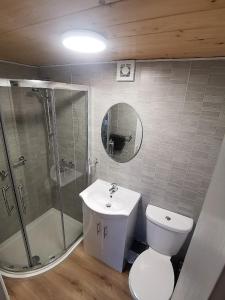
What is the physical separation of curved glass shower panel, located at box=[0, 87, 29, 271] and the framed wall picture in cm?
117

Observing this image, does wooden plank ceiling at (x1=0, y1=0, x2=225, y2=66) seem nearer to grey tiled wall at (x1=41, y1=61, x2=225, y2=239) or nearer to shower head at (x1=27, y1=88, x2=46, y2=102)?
grey tiled wall at (x1=41, y1=61, x2=225, y2=239)

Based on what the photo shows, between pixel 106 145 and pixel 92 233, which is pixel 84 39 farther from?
pixel 92 233

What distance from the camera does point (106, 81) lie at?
165 cm

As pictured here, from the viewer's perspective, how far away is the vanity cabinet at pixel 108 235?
1533 millimetres

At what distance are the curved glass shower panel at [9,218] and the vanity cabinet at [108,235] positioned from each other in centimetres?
72

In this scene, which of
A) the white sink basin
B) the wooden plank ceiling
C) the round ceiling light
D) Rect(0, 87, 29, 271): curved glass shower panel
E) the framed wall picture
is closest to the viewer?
the wooden plank ceiling

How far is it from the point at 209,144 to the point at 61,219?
74.6 inches

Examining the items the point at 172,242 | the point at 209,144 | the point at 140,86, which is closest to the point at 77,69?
the point at 140,86

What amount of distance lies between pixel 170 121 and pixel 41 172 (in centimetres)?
176

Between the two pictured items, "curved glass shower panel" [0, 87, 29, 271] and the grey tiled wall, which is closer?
the grey tiled wall

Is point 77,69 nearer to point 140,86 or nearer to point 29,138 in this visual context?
point 140,86

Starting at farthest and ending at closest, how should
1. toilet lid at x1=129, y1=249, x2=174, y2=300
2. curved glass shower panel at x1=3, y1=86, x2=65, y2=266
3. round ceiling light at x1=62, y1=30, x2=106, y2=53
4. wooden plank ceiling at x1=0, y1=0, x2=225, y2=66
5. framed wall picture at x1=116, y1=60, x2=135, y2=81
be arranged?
curved glass shower panel at x1=3, y1=86, x2=65, y2=266, framed wall picture at x1=116, y1=60, x2=135, y2=81, toilet lid at x1=129, y1=249, x2=174, y2=300, round ceiling light at x1=62, y1=30, x2=106, y2=53, wooden plank ceiling at x1=0, y1=0, x2=225, y2=66

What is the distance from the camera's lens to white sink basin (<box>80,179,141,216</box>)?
5.19 ft

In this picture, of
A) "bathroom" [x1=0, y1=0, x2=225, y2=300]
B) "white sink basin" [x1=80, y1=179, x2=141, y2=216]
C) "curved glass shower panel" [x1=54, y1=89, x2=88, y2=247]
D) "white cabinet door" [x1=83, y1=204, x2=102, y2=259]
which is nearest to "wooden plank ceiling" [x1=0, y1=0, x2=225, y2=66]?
"bathroom" [x1=0, y1=0, x2=225, y2=300]
